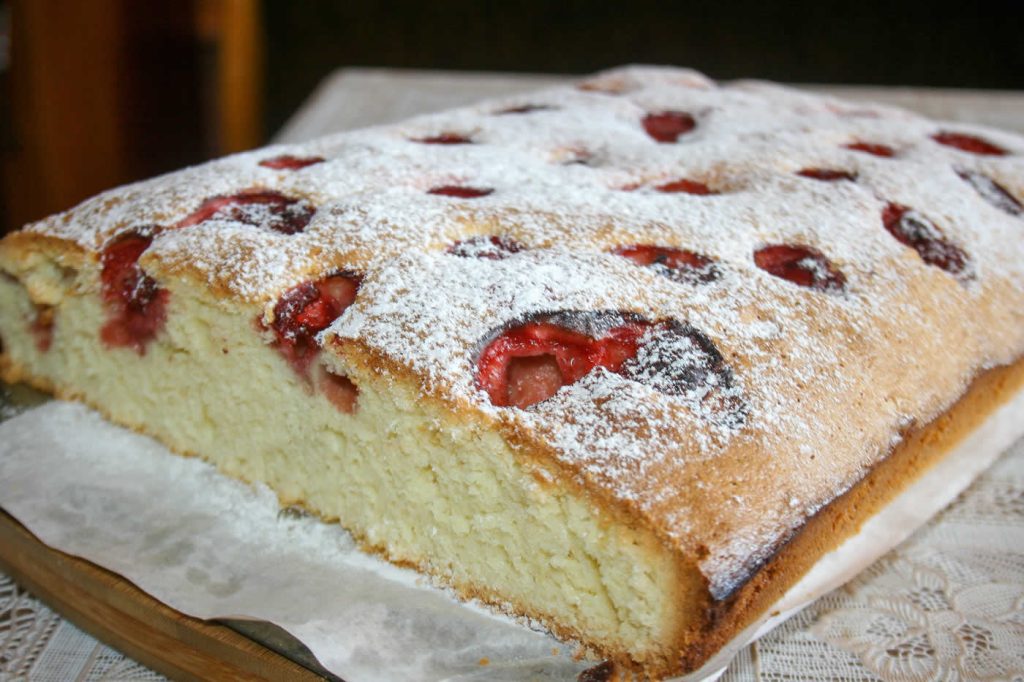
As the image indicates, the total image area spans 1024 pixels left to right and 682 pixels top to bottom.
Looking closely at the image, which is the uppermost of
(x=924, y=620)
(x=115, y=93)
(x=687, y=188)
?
(x=687, y=188)

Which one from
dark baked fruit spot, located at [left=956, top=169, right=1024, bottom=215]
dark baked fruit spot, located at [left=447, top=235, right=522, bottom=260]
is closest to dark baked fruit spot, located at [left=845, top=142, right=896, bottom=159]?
dark baked fruit spot, located at [left=956, top=169, right=1024, bottom=215]

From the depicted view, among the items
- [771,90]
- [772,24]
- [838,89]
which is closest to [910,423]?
[771,90]

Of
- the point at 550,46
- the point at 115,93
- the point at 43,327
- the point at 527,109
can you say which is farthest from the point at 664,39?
the point at 43,327

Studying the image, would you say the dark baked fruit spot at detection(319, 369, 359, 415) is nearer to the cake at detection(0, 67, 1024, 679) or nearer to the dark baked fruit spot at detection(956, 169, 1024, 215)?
the cake at detection(0, 67, 1024, 679)

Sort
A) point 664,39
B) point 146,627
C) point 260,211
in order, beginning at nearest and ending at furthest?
point 146,627
point 260,211
point 664,39

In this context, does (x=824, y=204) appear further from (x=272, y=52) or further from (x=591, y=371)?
(x=272, y=52)

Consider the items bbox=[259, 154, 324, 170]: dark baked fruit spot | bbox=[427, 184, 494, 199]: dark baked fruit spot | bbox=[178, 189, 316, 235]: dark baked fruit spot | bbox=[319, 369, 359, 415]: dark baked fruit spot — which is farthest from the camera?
bbox=[259, 154, 324, 170]: dark baked fruit spot

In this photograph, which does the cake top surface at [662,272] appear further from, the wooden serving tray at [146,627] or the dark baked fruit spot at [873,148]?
the wooden serving tray at [146,627]

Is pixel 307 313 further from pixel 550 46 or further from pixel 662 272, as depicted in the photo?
pixel 550 46
